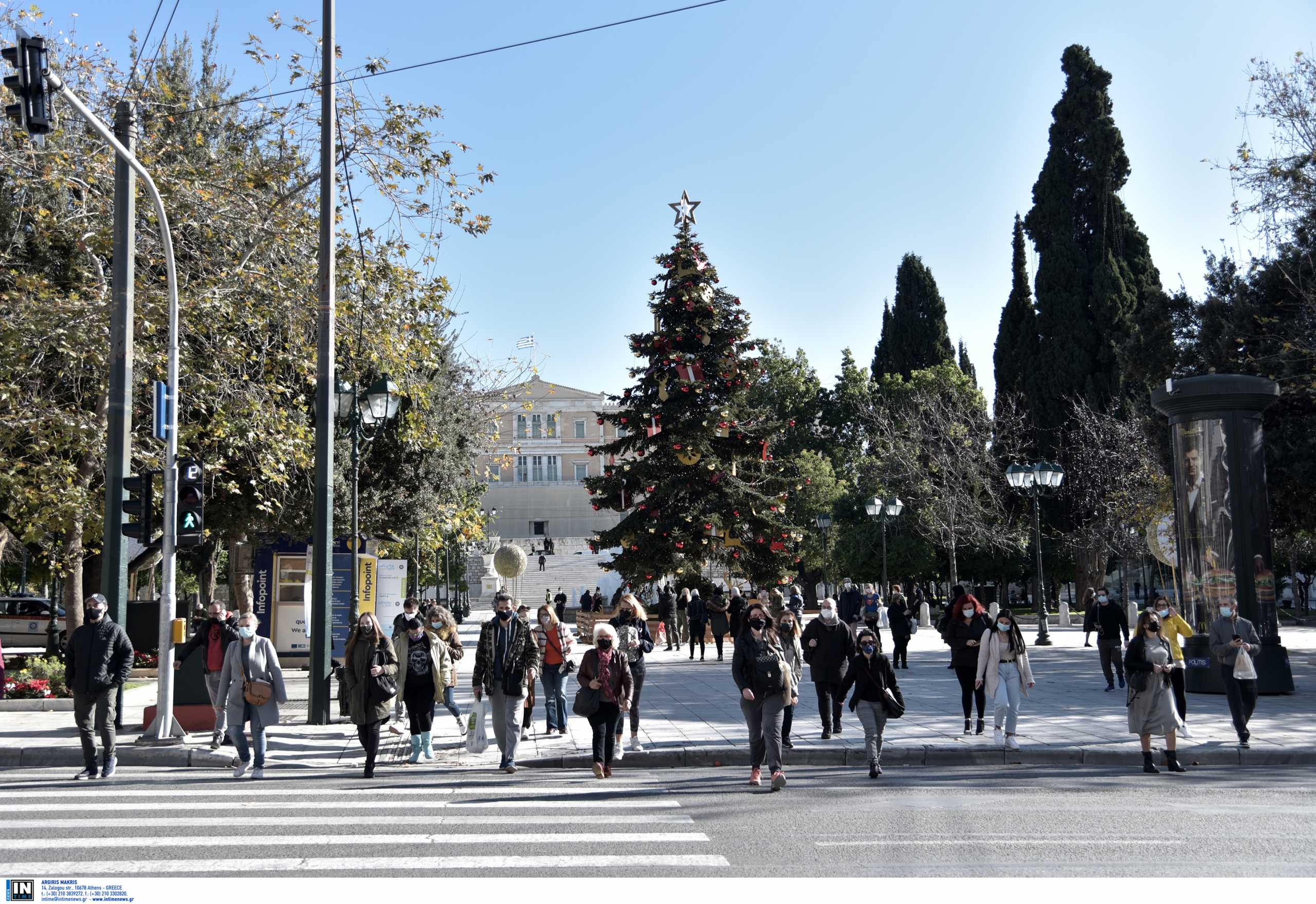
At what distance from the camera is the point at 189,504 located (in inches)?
545

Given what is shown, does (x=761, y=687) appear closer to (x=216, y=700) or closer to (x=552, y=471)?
(x=216, y=700)

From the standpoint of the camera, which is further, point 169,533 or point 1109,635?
point 1109,635

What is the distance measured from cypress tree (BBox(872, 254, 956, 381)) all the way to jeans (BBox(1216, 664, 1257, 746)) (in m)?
53.0

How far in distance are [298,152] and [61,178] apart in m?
4.75

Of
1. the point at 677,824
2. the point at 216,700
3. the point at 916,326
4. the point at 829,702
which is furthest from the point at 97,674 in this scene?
the point at 916,326

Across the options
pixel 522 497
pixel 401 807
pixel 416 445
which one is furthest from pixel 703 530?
pixel 522 497

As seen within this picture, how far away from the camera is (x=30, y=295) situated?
19000mm

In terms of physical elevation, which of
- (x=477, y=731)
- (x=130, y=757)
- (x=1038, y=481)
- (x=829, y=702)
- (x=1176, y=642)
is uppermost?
(x=1038, y=481)

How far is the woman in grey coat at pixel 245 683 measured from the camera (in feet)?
38.1

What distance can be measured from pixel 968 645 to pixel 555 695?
5.13 m

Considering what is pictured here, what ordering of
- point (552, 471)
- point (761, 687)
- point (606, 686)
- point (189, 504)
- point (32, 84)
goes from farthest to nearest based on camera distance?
point (552, 471) < point (189, 504) < point (606, 686) < point (761, 687) < point (32, 84)

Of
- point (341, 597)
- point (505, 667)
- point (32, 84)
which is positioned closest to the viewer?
point (32, 84)

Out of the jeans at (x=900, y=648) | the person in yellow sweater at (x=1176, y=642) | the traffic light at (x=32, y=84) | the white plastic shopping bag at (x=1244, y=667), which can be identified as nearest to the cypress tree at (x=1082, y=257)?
the jeans at (x=900, y=648)

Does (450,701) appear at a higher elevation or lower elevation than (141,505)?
lower
